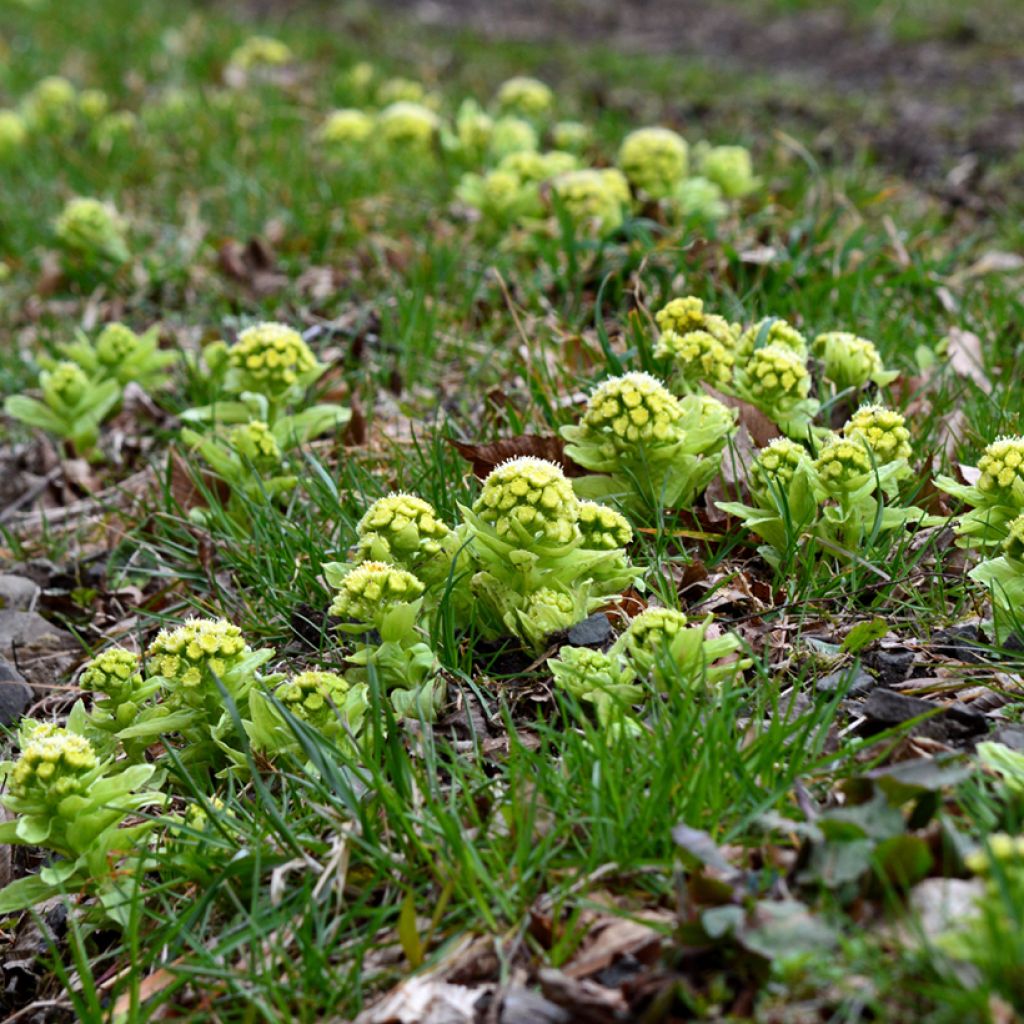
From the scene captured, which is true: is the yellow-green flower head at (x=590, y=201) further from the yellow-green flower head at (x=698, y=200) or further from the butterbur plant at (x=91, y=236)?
the butterbur plant at (x=91, y=236)

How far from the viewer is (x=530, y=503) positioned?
244 centimetres

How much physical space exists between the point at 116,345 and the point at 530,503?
2063 mm

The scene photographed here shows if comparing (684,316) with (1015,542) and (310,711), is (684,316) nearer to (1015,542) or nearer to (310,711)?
(1015,542)

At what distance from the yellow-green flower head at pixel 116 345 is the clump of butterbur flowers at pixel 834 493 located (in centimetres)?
213

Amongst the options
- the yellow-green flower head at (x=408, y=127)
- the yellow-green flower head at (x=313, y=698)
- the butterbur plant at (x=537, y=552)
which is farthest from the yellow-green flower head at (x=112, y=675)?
the yellow-green flower head at (x=408, y=127)

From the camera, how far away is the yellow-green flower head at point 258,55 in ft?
24.8

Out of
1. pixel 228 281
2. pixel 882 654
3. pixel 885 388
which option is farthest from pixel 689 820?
pixel 228 281

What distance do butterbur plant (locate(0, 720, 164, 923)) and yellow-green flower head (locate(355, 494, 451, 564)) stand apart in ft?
2.05

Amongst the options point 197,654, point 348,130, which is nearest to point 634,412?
point 197,654

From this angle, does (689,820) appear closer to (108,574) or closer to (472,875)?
(472,875)

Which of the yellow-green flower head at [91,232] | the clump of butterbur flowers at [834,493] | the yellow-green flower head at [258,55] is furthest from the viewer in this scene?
the yellow-green flower head at [258,55]

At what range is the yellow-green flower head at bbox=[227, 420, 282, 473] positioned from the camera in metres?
3.33

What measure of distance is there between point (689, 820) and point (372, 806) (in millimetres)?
576

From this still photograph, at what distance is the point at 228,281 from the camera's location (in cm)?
496
